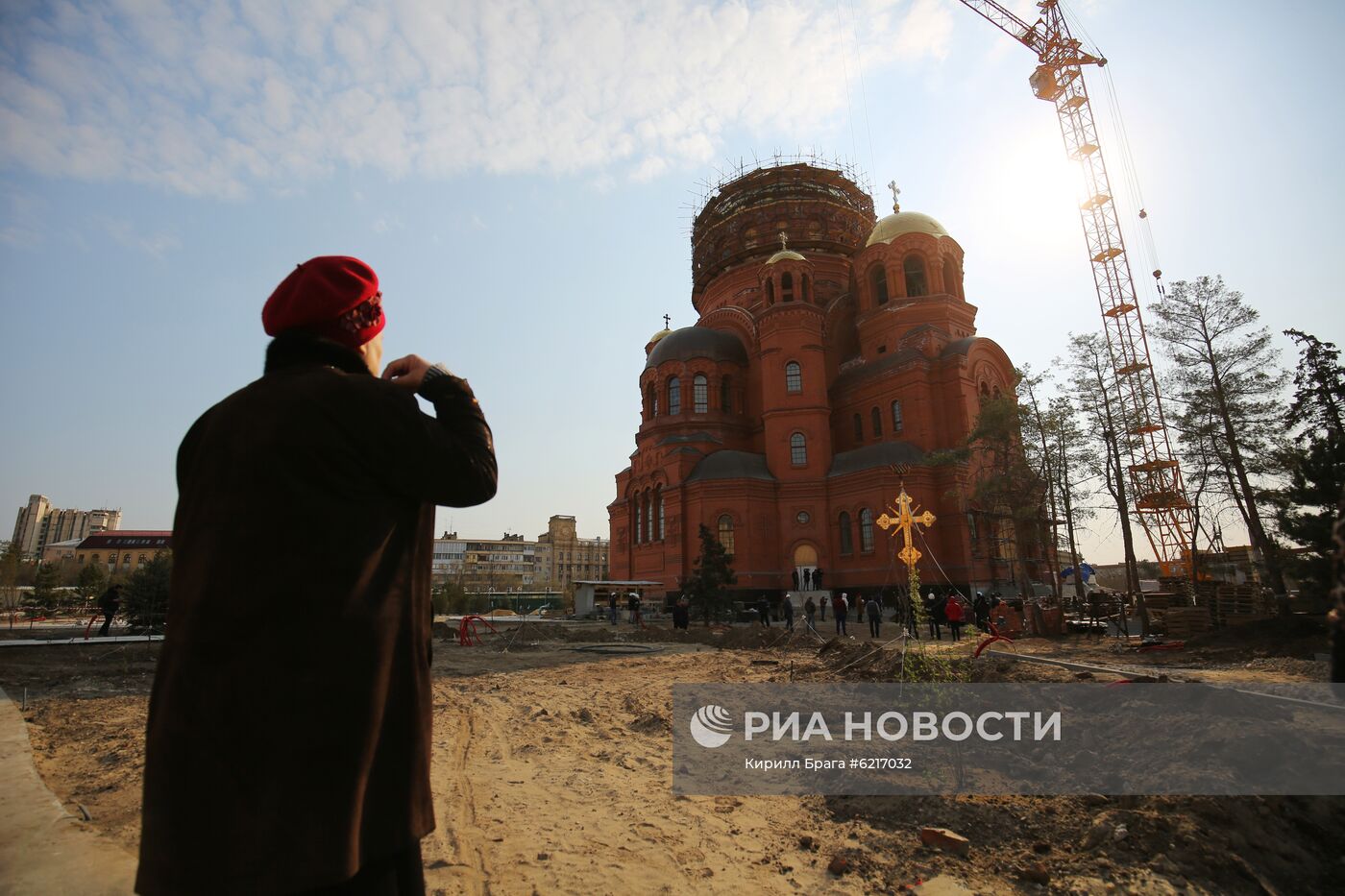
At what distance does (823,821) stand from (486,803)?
2.38 metres

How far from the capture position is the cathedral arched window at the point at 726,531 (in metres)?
29.0

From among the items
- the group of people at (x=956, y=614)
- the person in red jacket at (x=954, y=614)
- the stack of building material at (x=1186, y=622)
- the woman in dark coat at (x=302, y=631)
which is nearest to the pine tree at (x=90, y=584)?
the group of people at (x=956, y=614)

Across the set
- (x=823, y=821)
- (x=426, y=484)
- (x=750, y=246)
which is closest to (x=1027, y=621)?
(x=823, y=821)

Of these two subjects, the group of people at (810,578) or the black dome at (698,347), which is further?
the black dome at (698,347)

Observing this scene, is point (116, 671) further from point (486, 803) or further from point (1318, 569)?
point (1318, 569)

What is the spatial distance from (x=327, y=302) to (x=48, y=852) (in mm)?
3564

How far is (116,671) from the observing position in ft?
40.3

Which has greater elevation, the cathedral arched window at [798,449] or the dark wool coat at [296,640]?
the cathedral arched window at [798,449]

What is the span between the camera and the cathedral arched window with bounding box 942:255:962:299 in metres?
31.8

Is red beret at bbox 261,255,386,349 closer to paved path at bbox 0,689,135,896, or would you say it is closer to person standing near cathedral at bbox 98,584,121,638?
paved path at bbox 0,689,135,896

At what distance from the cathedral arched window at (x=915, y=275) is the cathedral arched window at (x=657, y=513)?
15.0 metres

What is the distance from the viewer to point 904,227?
32062mm

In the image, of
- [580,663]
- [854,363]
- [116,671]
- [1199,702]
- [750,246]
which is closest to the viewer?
[1199,702]

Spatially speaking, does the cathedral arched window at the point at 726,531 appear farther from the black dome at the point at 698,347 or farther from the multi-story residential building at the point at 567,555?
the multi-story residential building at the point at 567,555
